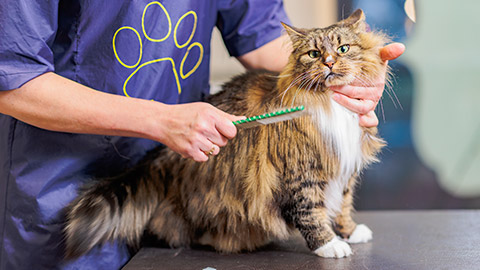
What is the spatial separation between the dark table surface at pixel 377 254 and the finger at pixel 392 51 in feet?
1.52

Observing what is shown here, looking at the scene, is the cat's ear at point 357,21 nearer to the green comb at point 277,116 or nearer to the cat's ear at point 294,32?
the cat's ear at point 294,32

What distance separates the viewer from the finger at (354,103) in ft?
3.49

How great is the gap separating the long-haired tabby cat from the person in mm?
51

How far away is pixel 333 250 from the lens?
3.58 ft

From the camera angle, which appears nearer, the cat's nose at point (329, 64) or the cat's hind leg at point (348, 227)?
the cat's nose at point (329, 64)

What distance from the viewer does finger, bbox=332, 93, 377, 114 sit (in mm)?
1064

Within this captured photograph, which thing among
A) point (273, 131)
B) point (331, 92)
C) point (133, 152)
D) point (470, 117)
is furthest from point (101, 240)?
point (470, 117)

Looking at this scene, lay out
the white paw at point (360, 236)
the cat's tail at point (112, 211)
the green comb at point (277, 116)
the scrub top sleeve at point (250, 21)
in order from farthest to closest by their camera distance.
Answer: the scrub top sleeve at point (250, 21) < the white paw at point (360, 236) < the cat's tail at point (112, 211) < the green comb at point (277, 116)

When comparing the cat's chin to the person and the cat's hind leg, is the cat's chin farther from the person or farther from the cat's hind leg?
the cat's hind leg

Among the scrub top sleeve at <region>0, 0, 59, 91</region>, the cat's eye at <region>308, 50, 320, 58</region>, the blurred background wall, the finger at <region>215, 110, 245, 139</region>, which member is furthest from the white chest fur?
the blurred background wall

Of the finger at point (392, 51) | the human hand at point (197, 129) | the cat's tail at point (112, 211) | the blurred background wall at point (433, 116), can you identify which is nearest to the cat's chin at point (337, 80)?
the finger at point (392, 51)

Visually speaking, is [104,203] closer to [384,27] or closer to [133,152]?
[133,152]

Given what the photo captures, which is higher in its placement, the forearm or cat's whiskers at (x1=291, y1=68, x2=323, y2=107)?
cat's whiskers at (x1=291, y1=68, x2=323, y2=107)

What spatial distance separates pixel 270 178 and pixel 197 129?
9.6 inches
